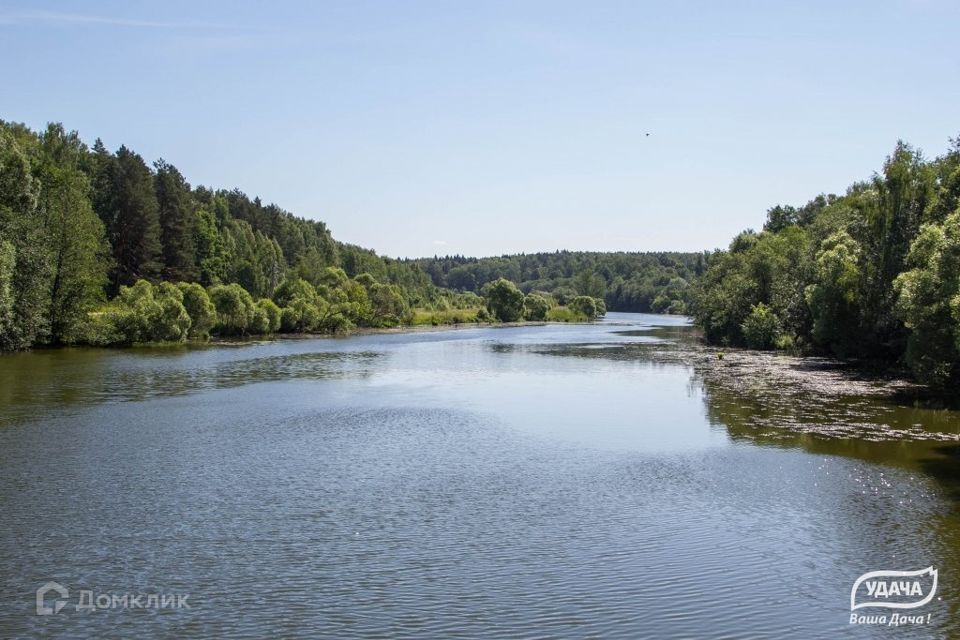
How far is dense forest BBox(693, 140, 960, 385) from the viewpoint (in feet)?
124

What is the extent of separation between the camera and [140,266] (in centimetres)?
9669

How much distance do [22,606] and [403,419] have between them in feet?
74.7

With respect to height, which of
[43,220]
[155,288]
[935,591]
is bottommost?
[935,591]

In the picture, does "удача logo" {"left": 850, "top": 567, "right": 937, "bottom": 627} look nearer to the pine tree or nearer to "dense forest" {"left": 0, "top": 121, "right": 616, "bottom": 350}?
"dense forest" {"left": 0, "top": 121, "right": 616, "bottom": 350}

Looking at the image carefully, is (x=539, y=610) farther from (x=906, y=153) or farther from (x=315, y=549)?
(x=906, y=153)

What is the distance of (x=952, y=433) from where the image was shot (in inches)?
1251

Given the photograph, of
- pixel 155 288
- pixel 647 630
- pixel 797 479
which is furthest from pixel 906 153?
pixel 155 288

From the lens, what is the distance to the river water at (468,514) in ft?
45.9

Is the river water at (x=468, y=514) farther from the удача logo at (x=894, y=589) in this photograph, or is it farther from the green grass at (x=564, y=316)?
the green grass at (x=564, y=316)

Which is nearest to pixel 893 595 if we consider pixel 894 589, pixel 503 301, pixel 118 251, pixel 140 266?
pixel 894 589

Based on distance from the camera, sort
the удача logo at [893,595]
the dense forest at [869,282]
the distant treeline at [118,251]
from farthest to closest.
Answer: the distant treeline at [118,251] → the dense forest at [869,282] → the удача logo at [893,595]

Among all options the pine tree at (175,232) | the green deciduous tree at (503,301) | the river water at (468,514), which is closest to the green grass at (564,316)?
the green deciduous tree at (503,301)

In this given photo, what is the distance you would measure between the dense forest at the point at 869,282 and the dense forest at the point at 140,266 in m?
60.4

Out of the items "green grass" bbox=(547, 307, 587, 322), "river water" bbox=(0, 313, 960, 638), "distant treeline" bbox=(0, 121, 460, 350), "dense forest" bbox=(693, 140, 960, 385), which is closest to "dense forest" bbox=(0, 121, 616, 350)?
"distant treeline" bbox=(0, 121, 460, 350)
